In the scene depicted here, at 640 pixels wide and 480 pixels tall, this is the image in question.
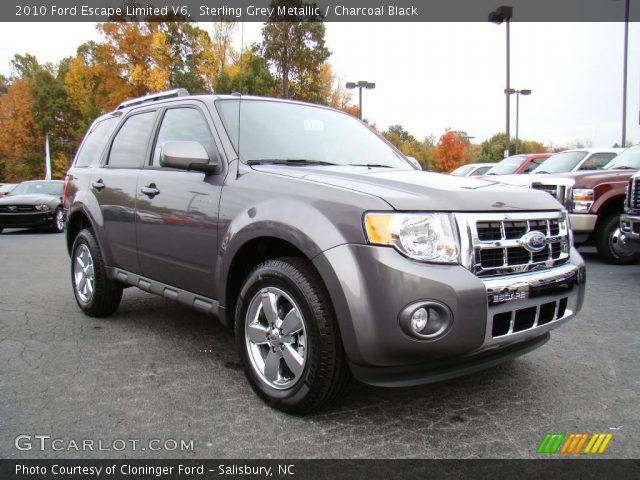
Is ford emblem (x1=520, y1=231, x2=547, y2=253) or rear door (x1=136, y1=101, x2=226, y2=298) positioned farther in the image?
rear door (x1=136, y1=101, x2=226, y2=298)

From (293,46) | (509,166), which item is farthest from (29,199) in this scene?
(293,46)

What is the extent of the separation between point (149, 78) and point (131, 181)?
94.5 feet

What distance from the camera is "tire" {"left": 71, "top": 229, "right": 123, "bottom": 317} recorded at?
4.64 m

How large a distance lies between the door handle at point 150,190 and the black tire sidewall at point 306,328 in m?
1.25

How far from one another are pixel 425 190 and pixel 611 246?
21.4 ft

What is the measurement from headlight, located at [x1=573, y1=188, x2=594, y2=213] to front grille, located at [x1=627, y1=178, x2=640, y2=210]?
3.97 feet

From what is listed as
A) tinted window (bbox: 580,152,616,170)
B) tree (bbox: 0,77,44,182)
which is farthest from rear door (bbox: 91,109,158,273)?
tree (bbox: 0,77,44,182)

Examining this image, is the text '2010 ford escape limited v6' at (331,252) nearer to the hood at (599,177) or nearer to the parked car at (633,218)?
the parked car at (633,218)

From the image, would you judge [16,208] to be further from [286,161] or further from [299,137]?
[286,161]

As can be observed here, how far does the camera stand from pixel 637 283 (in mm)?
6457

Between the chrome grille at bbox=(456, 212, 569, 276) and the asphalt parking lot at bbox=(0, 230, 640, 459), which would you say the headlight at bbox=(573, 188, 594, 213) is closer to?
the asphalt parking lot at bbox=(0, 230, 640, 459)

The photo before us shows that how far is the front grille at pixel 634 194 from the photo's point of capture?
664 centimetres

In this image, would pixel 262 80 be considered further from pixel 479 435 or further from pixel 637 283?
pixel 479 435
